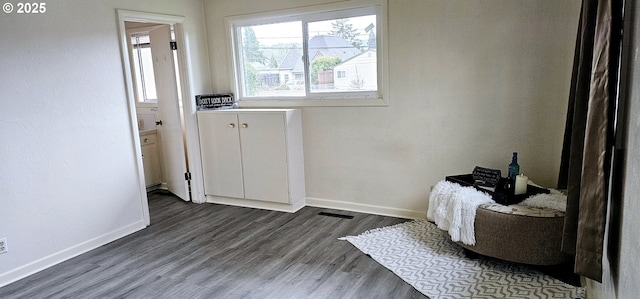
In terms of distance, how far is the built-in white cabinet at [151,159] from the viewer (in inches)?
194

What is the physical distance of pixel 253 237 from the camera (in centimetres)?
351

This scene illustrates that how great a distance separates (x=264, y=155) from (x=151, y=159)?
5.92 ft

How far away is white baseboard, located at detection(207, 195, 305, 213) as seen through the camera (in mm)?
4113

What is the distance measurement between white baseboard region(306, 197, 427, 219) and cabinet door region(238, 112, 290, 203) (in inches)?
14.0

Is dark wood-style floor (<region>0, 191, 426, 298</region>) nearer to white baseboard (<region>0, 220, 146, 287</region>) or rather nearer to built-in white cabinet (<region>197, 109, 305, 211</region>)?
white baseboard (<region>0, 220, 146, 287</region>)

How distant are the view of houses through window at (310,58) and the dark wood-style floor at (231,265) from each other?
1.30m

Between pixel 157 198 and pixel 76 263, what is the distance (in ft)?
5.50

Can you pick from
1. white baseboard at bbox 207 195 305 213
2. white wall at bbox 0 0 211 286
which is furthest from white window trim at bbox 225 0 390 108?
white baseboard at bbox 207 195 305 213

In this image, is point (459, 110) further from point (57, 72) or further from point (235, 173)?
point (57, 72)

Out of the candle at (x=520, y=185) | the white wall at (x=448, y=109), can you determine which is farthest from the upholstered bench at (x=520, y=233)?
the white wall at (x=448, y=109)

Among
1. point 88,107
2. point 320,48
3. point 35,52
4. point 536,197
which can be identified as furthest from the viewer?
point 320,48

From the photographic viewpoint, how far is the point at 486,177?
9.89ft

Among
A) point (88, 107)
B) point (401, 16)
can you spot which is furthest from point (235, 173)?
point (401, 16)
